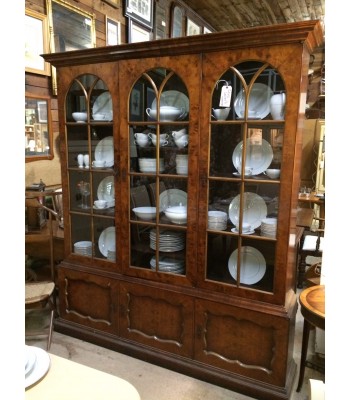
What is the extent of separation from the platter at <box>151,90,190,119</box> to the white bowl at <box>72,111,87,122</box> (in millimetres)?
503

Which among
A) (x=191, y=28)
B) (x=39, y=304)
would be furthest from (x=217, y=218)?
(x=191, y=28)

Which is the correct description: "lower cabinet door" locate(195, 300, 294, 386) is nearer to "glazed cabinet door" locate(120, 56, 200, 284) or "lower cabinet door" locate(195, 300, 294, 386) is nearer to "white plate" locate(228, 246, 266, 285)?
"white plate" locate(228, 246, 266, 285)

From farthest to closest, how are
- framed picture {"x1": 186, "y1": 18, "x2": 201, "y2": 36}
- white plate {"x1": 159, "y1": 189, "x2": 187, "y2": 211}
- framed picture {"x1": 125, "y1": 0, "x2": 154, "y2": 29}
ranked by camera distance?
framed picture {"x1": 186, "y1": 18, "x2": 201, "y2": 36}, framed picture {"x1": 125, "y1": 0, "x2": 154, "y2": 29}, white plate {"x1": 159, "y1": 189, "x2": 187, "y2": 211}

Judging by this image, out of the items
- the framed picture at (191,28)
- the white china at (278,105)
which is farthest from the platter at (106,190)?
the framed picture at (191,28)

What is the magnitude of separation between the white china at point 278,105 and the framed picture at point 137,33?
205 cm

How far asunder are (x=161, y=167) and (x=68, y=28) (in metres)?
1.61

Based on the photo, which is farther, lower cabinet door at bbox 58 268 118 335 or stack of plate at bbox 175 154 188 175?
lower cabinet door at bbox 58 268 118 335

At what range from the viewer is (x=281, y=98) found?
5.17 ft

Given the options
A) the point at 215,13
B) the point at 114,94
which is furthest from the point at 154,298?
the point at 215,13

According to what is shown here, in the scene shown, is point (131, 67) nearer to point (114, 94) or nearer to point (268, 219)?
point (114, 94)

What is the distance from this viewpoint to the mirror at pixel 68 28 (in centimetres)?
250

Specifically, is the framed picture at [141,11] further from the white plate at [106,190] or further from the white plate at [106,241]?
the white plate at [106,241]

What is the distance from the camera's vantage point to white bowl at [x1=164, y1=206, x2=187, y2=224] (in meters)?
1.90

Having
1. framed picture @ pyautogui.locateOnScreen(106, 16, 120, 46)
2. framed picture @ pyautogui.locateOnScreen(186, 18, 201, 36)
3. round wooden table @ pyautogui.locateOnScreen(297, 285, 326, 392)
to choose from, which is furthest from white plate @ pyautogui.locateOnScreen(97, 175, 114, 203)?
framed picture @ pyautogui.locateOnScreen(186, 18, 201, 36)
